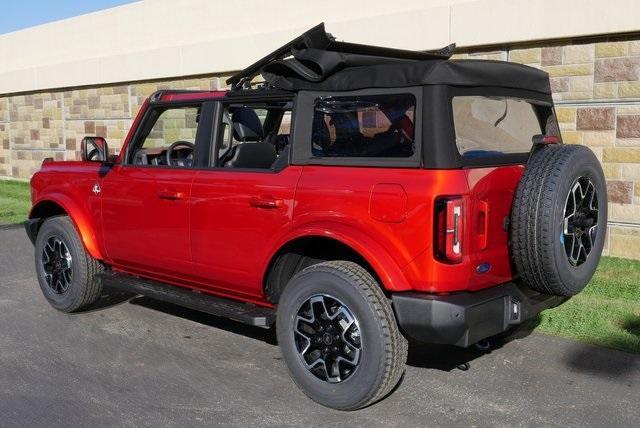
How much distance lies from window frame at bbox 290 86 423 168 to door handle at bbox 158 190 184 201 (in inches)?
37.7

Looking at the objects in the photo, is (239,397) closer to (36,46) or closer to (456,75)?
(456,75)

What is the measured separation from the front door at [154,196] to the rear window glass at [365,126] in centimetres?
107

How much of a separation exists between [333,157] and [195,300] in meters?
1.42

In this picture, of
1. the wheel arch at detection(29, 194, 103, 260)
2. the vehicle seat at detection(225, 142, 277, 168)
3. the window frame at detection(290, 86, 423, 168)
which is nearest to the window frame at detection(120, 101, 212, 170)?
the vehicle seat at detection(225, 142, 277, 168)

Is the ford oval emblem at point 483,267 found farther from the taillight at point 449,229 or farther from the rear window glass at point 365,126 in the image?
the rear window glass at point 365,126

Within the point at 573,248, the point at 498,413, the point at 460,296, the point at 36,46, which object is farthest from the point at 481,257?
the point at 36,46

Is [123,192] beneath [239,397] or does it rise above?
above

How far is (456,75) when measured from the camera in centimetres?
371

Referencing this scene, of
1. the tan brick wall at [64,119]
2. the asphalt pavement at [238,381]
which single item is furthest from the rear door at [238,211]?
the tan brick wall at [64,119]

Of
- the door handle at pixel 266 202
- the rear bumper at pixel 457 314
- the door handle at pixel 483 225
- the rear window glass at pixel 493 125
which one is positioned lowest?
the rear bumper at pixel 457 314

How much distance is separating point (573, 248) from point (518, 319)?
512mm

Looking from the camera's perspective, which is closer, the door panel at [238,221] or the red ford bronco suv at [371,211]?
the red ford bronco suv at [371,211]

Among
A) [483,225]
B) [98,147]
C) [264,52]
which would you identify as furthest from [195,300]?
[264,52]

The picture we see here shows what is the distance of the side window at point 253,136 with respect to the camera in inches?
181
